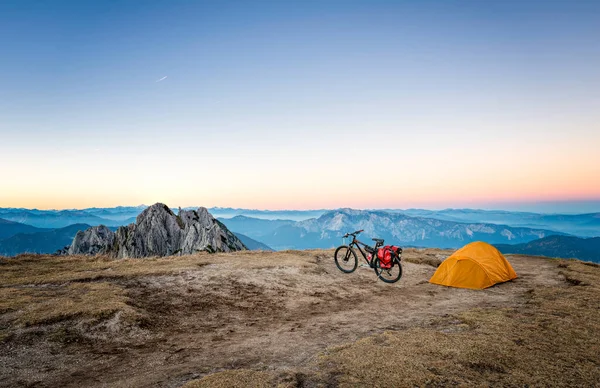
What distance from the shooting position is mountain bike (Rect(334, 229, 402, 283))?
17973 mm

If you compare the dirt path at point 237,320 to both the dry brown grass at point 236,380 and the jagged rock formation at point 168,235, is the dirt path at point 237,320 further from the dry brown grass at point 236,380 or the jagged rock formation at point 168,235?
the jagged rock formation at point 168,235

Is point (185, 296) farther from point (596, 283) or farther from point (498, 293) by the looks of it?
point (596, 283)

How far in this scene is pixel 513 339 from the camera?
27.8ft

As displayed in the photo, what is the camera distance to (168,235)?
9638 cm

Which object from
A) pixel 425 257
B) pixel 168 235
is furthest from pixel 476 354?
pixel 168 235

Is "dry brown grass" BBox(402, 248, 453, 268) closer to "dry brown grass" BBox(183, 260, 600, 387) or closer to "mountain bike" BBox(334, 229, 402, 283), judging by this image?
"mountain bike" BBox(334, 229, 402, 283)

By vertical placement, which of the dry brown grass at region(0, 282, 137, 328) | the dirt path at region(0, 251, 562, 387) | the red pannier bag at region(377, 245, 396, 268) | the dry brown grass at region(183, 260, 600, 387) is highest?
the red pannier bag at region(377, 245, 396, 268)

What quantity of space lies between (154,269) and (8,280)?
6453 millimetres

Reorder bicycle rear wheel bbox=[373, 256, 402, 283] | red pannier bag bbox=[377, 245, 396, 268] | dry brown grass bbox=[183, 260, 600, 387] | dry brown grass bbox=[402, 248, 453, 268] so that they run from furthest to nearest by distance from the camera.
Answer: dry brown grass bbox=[402, 248, 453, 268] < red pannier bag bbox=[377, 245, 396, 268] < bicycle rear wheel bbox=[373, 256, 402, 283] < dry brown grass bbox=[183, 260, 600, 387]

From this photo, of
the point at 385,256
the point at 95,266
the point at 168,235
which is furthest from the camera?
the point at 168,235

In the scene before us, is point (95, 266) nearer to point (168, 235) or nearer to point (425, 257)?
point (425, 257)

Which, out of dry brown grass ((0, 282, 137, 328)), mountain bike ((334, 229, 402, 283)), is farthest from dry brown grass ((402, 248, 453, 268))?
dry brown grass ((0, 282, 137, 328))

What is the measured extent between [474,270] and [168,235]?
96.3 m

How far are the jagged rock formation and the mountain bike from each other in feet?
200
